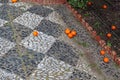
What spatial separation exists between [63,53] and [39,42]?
476mm

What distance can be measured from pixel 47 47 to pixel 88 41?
0.82 m

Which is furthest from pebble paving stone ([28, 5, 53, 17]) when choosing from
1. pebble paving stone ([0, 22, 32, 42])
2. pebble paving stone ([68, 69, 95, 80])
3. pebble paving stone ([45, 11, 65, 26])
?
pebble paving stone ([68, 69, 95, 80])

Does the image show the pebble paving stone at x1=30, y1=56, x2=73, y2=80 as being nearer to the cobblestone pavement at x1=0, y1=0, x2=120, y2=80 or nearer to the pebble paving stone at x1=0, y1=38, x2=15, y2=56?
the cobblestone pavement at x1=0, y1=0, x2=120, y2=80

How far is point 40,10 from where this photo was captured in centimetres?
480

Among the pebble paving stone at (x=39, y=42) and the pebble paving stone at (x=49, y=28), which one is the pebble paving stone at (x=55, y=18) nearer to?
the pebble paving stone at (x=49, y=28)

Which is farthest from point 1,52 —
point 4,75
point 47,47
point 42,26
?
point 42,26

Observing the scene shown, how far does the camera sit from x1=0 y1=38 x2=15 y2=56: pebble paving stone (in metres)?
3.68

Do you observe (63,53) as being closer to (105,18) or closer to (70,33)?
(70,33)

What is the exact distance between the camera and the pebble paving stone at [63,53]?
3.73m

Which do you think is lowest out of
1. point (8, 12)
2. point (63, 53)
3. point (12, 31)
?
point (63, 53)

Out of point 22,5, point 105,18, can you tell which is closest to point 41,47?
point 22,5

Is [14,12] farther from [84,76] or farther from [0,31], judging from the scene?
[84,76]

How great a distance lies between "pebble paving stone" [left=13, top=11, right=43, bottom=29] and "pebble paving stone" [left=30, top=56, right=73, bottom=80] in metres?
0.94

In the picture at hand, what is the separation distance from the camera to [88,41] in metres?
4.21
